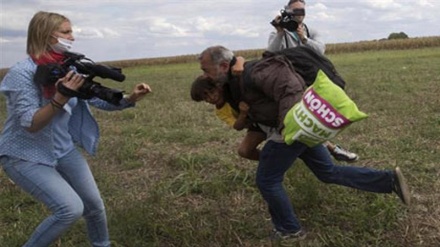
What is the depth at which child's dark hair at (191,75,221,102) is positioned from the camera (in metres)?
3.71

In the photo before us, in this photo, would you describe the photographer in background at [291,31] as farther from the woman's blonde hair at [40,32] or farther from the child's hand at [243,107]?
the woman's blonde hair at [40,32]

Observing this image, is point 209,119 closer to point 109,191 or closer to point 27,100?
point 109,191

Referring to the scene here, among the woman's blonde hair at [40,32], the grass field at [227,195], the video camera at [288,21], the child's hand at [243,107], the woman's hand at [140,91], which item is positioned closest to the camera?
the woman's blonde hair at [40,32]

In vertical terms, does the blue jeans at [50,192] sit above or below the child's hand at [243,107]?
below

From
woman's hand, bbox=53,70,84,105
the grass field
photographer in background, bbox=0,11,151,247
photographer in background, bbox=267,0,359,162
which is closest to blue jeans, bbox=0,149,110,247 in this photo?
photographer in background, bbox=0,11,151,247

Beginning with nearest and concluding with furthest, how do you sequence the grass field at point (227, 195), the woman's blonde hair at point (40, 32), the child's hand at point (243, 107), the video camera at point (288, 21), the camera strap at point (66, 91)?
the camera strap at point (66, 91)
the woman's blonde hair at point (40, 32)
the child's hand at point (243, 107)
the grass field at point (227, 195)
the video camera at point (288, 21)

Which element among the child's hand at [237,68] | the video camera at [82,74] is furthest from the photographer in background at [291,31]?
the video camera at [82,74]

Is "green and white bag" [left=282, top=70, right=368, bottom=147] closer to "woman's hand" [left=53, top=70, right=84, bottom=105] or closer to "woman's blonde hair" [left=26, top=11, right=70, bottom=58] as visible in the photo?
"woman's hand" [left=53, top=70, right=84, bottom=105]

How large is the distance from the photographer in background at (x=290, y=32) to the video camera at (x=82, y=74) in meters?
1.81

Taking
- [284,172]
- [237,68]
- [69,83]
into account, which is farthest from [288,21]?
[69,83]

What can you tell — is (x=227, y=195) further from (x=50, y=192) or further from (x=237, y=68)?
(x=50, y=192)

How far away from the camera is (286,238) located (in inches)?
153

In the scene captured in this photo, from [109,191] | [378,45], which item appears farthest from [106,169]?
[378,45]

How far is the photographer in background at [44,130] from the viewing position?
123 inches
